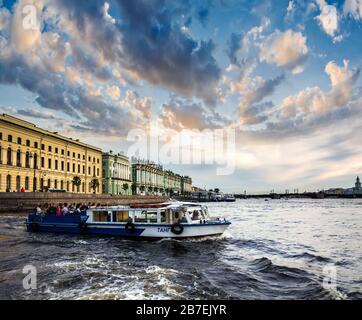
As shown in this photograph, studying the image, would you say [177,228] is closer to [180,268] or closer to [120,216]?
[120,216]

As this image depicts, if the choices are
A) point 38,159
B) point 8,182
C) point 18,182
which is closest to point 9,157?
point 8,182

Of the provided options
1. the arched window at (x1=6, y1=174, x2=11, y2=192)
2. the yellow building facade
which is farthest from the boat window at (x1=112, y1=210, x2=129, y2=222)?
the arched window at (x1=6, y1=174, x2=11, y2=192)

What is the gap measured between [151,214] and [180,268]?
9.47m

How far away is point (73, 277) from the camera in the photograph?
41.1 ft

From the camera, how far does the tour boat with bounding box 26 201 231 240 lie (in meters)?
23.0

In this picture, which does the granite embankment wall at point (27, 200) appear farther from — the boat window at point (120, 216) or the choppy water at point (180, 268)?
the boat window at point (120, 216)

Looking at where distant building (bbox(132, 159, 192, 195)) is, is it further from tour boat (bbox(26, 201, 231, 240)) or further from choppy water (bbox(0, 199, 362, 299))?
choppy water (bbox(0, 199, 362, 299))

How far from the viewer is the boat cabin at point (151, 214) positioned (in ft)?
76.1

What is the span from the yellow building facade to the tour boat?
4000 cm

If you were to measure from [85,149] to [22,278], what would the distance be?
82.8m

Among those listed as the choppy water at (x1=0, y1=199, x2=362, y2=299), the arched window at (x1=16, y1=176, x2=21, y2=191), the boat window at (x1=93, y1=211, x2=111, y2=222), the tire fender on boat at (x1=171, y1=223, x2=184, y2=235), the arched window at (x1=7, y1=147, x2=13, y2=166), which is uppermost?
the arched window at (x1=7, y1=147, x2=13, y2=166)

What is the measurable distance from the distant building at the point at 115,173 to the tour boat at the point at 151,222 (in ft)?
272

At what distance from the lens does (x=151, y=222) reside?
23.8 meters
